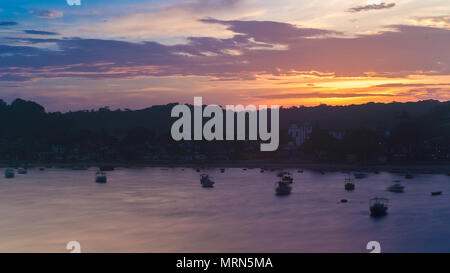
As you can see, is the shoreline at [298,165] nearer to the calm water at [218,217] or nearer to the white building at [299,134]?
the white building at [299,134]

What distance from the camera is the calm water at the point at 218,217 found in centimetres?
1986

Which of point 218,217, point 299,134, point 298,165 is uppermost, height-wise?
point 299,134

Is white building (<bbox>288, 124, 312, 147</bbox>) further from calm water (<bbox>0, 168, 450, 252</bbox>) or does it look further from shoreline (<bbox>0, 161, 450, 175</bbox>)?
calm water (<bbox>0, 168, 450, 252</bbox>)

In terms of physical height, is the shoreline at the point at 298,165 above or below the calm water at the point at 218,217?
above

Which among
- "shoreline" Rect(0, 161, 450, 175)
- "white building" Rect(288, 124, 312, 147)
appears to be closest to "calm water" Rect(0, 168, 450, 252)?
"shoreline" Rect(0, 161, 450, 175)

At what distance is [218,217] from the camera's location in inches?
1022

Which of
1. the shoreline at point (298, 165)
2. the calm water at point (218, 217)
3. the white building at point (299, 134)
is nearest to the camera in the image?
the calm water at point (218, 217)

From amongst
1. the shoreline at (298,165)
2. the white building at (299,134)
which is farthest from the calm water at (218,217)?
the white building at (299,134)

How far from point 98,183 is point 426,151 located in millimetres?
41695

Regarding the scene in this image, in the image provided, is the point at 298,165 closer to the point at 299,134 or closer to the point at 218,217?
the point at 299,134

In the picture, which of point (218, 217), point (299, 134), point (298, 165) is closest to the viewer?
point (218, 217)

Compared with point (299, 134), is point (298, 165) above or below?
below

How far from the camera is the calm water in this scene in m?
19.9

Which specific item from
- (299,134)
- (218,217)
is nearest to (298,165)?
(299,134)
